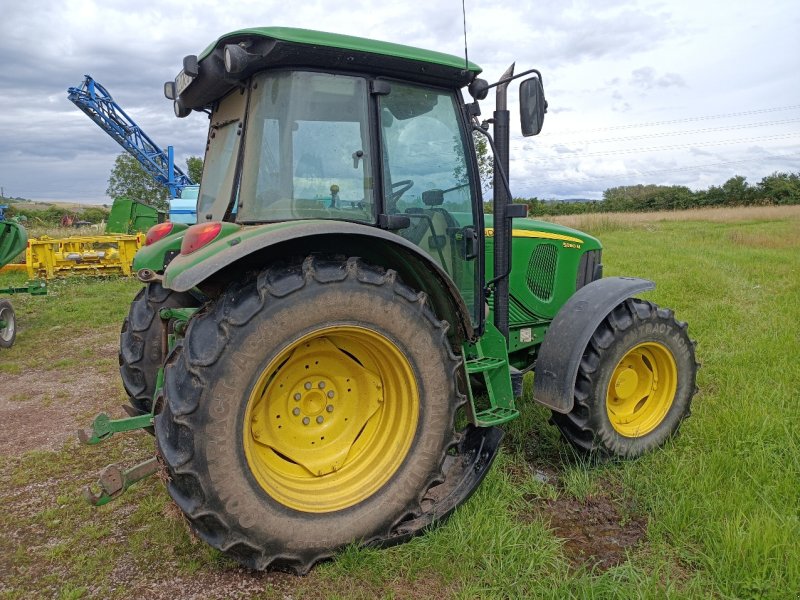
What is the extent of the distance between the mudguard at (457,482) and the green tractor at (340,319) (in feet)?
0.03

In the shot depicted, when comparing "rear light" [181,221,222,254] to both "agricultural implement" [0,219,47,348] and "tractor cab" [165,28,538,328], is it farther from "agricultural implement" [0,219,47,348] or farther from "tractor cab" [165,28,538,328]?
"agricultural implement" [0,219,47,348]

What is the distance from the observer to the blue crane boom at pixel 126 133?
65.1ft

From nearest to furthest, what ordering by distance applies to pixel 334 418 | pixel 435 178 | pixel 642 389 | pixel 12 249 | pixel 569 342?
pixel 334 418 → pixel 435 178 → pixel 569 342 → pixel 642 389 → pixel 12 249

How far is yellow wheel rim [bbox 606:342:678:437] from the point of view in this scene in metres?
3.39

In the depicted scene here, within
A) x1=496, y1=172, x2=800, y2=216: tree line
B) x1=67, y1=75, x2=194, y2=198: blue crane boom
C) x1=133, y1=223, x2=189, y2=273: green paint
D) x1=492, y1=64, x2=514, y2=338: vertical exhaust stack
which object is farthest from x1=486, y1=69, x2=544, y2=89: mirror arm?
x1=496, y1=172, x2=800, y2=216: tree line

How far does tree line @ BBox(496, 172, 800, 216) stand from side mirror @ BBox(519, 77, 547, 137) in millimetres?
34854

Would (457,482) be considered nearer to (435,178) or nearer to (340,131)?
(435,178)

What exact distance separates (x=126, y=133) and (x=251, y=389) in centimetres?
2260

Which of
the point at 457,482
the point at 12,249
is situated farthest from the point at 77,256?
the point at 457,482

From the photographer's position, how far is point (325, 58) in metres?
2.50

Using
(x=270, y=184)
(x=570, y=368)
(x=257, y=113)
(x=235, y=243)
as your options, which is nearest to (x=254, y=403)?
(x=235, y=243)

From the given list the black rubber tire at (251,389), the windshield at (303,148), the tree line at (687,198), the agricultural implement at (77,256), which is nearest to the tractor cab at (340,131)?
the windshield at (303,148)

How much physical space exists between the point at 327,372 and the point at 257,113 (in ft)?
3.94

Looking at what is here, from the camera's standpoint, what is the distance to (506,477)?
304 cm
